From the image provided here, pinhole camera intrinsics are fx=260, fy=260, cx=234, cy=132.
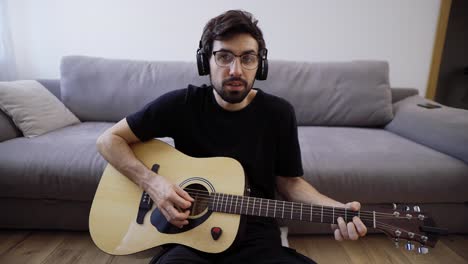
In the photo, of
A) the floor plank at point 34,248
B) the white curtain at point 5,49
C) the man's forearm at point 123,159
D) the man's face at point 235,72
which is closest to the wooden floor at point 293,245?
the floor plank at point 34,248

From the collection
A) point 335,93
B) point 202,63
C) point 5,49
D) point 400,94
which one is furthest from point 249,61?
point 5,49

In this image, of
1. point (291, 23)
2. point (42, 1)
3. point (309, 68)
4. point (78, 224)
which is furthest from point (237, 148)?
point (42, 1)

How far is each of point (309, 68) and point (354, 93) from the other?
0.38m

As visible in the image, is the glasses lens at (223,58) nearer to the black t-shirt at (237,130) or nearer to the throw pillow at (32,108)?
the black t-shirt at (237,130)

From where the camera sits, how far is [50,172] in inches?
50.4

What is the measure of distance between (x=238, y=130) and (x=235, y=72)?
0.22 m

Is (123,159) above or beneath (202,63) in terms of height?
beneath

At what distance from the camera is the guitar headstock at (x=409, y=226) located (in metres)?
0.77

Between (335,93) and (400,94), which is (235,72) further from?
(400,94)

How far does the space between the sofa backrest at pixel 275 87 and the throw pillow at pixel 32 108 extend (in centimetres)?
15

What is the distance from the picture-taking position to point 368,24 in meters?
2.29

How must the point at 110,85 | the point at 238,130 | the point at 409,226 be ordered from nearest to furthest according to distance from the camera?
the point at 409,226 < the point at 238,130 < the point at 110,85

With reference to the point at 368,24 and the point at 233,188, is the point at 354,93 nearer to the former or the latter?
the point at 368,24

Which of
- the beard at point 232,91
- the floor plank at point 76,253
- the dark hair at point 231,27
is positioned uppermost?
the dark hair at point 231,27
